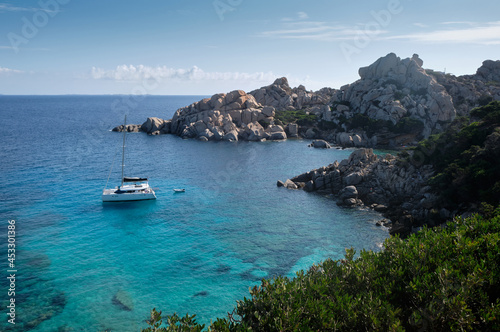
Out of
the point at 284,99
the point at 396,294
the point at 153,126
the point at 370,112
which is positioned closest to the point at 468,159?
the point at 396,294

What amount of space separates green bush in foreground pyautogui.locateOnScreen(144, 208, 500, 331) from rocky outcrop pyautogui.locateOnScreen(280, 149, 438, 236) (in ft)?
95.1

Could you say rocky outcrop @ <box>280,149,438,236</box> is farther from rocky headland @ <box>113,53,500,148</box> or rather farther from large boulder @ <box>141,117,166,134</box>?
large boulder @ <box>141,117,166,134</box>

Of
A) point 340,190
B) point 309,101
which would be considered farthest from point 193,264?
point 309,101

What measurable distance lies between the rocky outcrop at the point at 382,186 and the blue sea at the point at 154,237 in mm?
3279

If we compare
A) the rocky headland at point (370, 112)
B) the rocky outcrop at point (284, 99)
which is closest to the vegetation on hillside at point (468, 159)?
the rocky headland at point (370, 112)

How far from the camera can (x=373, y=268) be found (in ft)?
58.5

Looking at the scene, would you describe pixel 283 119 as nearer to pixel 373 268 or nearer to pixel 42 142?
pixel 42 142

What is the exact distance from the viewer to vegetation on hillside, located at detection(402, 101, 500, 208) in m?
42.9

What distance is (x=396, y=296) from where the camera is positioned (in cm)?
1642

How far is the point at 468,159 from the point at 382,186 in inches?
564

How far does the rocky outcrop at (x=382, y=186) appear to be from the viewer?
47750mm

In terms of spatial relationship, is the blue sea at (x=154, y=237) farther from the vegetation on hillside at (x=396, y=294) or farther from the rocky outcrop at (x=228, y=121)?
the rocky outcrop at (x=228, y=121)

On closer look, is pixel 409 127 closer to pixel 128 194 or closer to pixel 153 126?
pixel 128 194

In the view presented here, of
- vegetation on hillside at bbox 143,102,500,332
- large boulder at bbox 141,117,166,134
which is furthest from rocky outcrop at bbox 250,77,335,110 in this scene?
vegetation on hillside at bbox 143,102,500,332
